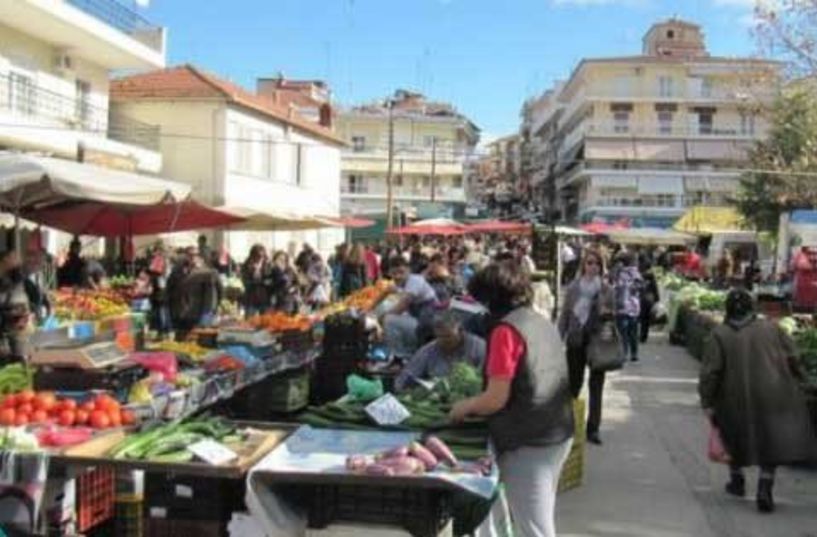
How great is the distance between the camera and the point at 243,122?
36438mm

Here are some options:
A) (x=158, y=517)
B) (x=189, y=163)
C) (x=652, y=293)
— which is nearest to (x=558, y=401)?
(x=158, y=517)

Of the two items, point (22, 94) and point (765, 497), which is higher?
point (22, 94)

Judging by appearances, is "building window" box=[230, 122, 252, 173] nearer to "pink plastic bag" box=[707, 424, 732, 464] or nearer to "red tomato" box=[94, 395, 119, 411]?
"pink plastic bag" box=[707, 424, 732, 464]

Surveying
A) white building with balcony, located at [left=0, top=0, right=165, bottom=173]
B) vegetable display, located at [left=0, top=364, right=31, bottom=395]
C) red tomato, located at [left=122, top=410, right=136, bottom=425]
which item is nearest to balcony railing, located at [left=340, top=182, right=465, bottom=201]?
white building with balcony, located at [left=0, top=0, right=165, bottom=173]

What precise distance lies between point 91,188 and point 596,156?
255 ft

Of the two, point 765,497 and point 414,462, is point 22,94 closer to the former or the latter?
point 765,497

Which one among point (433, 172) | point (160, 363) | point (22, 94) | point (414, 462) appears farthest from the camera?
point (433, 172)

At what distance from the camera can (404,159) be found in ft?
281

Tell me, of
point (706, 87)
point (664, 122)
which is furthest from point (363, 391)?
point (706, 87)

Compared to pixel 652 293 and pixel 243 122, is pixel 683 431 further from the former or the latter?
pixel 243 122

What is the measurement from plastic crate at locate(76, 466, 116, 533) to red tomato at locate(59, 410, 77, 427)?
352 mm

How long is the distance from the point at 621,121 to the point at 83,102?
63637mm

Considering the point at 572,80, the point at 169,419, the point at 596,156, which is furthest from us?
the point at 572,80

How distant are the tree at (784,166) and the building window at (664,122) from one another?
131ft
